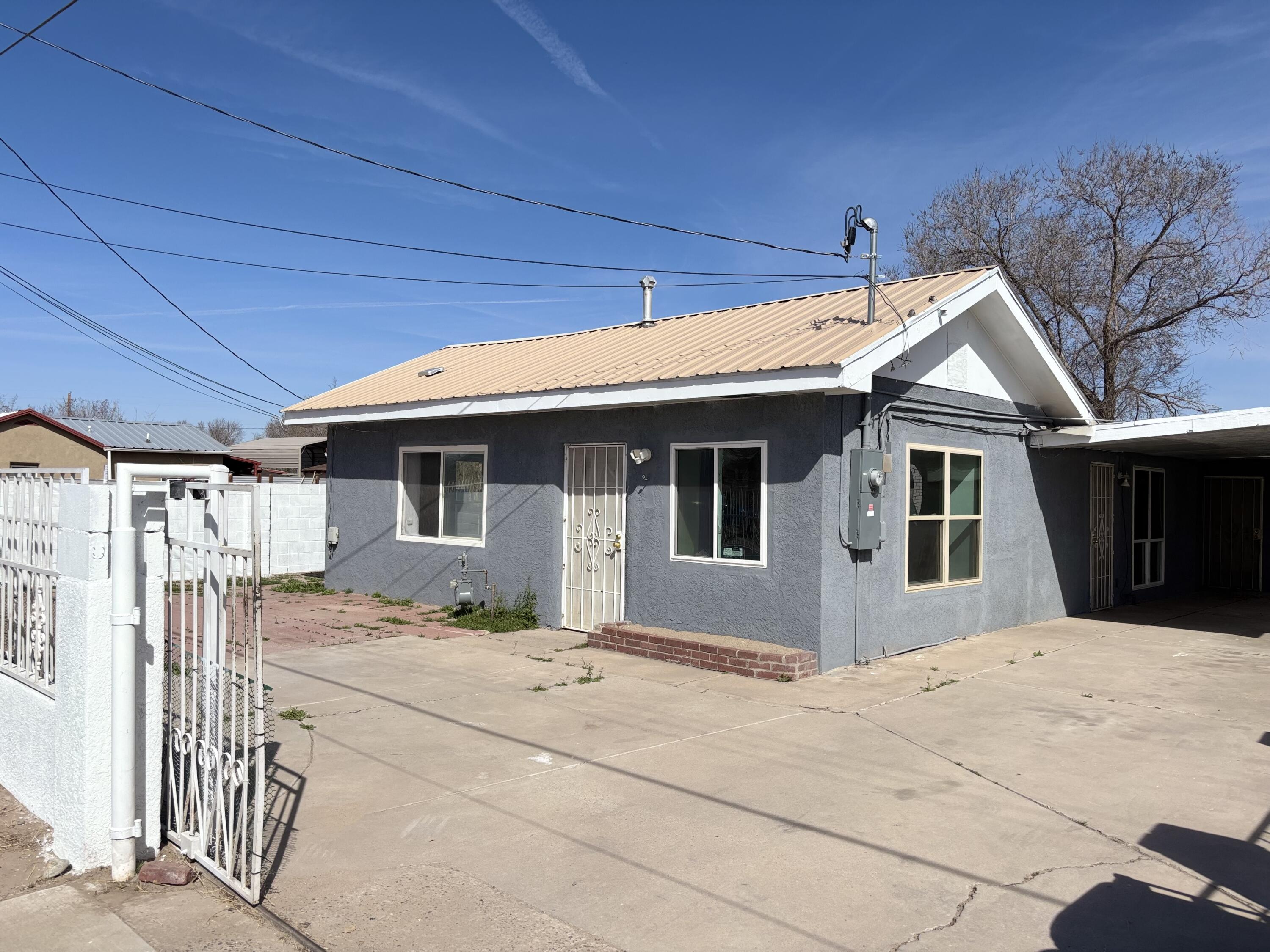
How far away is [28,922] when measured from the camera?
4070 millimetres

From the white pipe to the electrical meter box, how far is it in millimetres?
6149

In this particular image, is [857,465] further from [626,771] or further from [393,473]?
[393,473]

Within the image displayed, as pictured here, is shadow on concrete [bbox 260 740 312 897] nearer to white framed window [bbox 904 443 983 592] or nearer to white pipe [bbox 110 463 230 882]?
white pipe [bbox 110 463 230 882]

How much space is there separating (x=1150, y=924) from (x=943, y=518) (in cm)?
697

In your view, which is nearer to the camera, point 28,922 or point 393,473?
point 28,922

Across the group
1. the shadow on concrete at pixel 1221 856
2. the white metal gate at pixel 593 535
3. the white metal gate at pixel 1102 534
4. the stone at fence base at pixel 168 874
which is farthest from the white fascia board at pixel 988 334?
the stone at fence base at pixel 168 874

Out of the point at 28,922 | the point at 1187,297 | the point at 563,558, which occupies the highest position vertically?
the point at 1187,297

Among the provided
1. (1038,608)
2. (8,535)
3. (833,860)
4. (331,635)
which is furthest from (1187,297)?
(8,535)

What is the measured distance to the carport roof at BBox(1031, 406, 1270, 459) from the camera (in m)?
10.8

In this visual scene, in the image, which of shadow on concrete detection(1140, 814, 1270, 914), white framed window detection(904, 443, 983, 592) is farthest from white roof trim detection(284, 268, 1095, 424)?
shadow on concrete detection(1140, 814, 1270, 914)

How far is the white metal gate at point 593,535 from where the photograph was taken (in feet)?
36.0

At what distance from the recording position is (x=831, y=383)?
8492 mm

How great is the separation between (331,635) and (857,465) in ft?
20.3

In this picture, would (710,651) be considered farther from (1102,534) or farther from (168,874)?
(1102,534)
